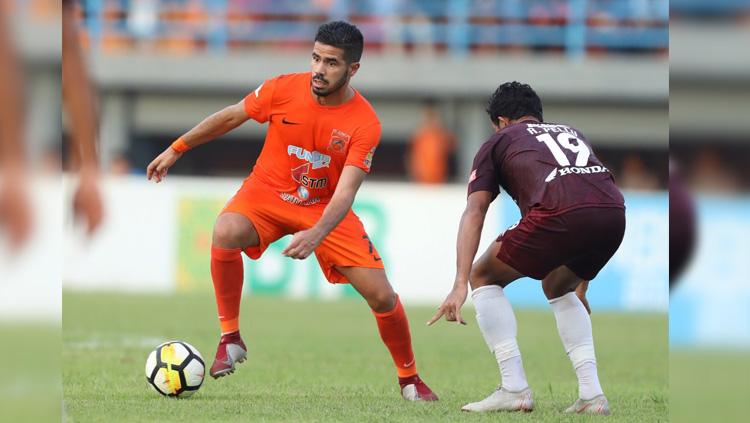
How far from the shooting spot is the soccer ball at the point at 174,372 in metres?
6.49

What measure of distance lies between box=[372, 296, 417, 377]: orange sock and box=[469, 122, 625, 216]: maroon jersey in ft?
3.66

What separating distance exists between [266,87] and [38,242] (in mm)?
5594

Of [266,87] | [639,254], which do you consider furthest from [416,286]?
[266,87]

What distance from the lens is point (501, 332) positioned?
20.5 feet

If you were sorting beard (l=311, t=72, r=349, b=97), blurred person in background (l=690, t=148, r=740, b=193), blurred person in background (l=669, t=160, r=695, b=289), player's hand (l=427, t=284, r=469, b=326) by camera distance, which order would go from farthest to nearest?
beard (l=311, t=72, r=349, b=97), player's hand (l=427, t=284, r=469, b=326), blurred person in background (l=669, t=160, r=695, b=289), blurred person in background (l=690, t=148, r=740, b=193)

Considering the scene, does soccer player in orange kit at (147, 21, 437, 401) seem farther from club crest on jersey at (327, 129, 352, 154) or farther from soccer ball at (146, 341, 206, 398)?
soccer ball at (146, 341, 206, 398)

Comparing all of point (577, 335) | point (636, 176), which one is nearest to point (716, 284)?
point (577, 335)

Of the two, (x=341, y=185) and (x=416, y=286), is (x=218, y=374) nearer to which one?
(x=341, y=185)

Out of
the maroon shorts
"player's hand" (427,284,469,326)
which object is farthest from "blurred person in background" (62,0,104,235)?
the maroon shorts

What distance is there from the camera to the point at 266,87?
692 cm

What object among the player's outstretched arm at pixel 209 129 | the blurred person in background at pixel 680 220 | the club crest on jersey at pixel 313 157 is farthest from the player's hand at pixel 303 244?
the blurred person in background at pixel 680 220

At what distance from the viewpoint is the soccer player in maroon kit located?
235 inches

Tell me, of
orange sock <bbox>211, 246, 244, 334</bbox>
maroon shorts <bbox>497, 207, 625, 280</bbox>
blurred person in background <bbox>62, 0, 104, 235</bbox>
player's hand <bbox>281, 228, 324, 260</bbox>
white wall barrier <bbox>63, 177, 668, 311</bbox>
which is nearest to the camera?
blurred person in background <bbox>62, 0, 104, 235</bbox>

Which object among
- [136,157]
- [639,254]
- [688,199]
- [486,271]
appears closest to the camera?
[688,199]
